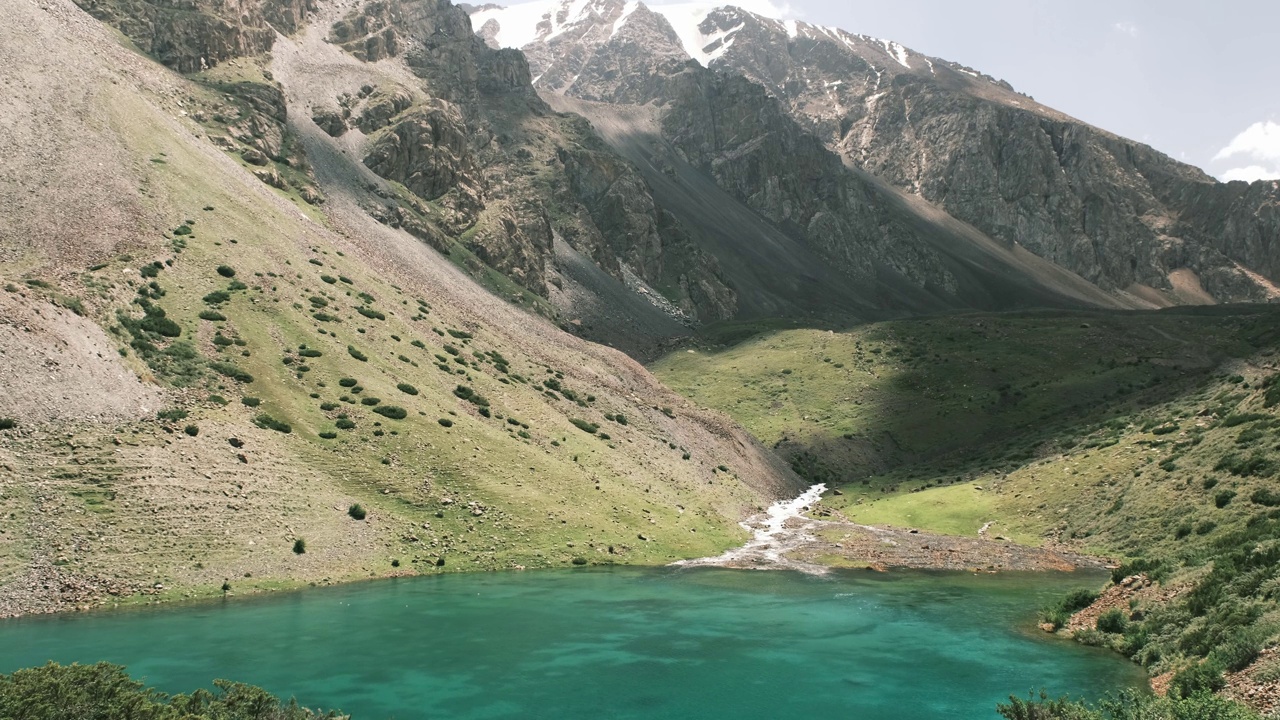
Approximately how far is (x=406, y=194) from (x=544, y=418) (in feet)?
251

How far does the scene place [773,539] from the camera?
199 feet

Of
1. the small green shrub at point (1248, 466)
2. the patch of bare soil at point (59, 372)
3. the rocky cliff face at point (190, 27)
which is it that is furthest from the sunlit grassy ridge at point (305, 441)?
the rocky cliff face at point (190, 27)

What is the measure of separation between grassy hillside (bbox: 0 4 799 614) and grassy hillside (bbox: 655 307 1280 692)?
18.6 m

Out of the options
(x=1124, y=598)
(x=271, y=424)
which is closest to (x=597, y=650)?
(x=1124, y=598)

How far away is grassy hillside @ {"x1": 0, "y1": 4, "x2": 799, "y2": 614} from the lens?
129ft

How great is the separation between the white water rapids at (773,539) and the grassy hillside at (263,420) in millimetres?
1836

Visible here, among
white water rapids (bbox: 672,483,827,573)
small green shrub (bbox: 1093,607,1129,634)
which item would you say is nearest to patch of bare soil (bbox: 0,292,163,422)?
white water rapids (bbox: 672,483,827,573)

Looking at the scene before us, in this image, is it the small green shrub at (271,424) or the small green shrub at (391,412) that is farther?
the small green shrub at (391,412)

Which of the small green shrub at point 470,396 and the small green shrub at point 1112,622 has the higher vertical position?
the small green shrub at point 1112,622

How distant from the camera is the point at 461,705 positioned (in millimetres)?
24906

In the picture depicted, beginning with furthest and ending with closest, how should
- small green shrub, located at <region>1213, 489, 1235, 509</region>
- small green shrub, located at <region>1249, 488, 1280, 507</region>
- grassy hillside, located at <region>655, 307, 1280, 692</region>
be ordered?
1. small green shrub, located at <region>1213, 489, 1235, 509</region>
2. small green shrub, located at <region>1249, 488, 1280, 507</region>
3. grassy hillside, located at <region>655, 307, 1280, 692</region>

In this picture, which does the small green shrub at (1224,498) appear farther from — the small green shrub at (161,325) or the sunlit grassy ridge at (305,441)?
the small green shrub at (161,325)

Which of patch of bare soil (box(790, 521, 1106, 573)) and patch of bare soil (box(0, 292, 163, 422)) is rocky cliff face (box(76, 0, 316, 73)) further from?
patch of bare soil (box(790, 521, 1106, 573))

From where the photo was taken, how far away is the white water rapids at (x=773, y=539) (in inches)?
2039
